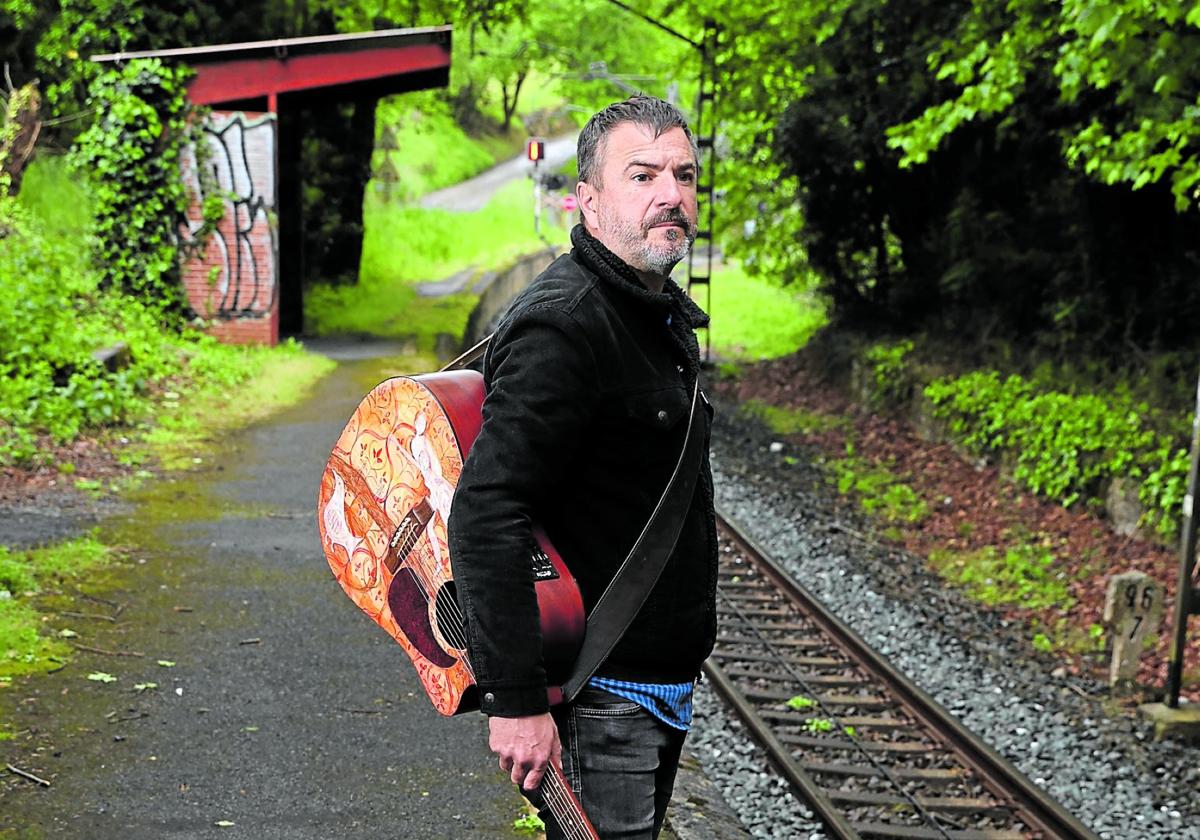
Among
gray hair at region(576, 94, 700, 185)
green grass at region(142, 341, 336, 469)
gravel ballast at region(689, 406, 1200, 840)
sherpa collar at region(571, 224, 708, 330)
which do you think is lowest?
gravel ballast at region(689, 406, 1200, 840)

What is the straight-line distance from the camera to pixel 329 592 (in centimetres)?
856

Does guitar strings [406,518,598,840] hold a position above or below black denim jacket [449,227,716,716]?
below

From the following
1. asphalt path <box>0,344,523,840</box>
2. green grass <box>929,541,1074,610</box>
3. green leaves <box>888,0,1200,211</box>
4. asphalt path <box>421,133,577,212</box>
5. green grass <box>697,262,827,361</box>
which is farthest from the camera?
asphalt path <box>421,133,577,212</box>

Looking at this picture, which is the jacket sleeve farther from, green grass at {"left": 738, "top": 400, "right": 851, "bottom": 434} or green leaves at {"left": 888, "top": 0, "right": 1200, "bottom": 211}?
green grass at {"left": 738, "top": 400, "right": 851, "bottom": 434}

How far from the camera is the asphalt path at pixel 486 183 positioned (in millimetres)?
51156

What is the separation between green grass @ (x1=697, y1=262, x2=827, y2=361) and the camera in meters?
25.4

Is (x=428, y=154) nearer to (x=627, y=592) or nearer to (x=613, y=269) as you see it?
(x=613, y=269)

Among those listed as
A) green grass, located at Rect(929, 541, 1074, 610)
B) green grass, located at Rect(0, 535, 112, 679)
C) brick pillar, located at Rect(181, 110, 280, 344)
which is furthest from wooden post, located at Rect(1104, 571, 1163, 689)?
brick pillar, located at Rect(181, 110, 280, 344)

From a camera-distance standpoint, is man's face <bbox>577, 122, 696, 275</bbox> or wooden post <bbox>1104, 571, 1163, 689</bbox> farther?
wooden post <bbox>1104, 571, 1163, 689</bbox>

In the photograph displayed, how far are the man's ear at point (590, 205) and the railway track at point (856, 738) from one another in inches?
156

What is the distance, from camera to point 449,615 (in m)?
2.82

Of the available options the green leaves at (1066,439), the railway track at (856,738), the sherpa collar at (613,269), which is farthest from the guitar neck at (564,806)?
the green leaves at (1066,439)

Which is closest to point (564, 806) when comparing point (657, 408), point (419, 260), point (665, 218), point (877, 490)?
point (657, 408)

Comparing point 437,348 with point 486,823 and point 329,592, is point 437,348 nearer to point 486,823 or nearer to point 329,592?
point 329,592
